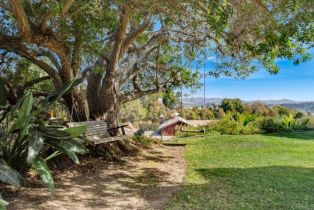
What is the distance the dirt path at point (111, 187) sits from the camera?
17.9 feet

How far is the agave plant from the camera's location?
4.98 metres

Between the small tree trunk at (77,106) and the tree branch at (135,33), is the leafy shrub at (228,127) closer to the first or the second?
the tree branch at (135,33)

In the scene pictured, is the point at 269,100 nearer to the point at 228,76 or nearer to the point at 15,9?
the point at 228,76

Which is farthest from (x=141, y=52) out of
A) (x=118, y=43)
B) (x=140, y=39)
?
(x=118, y=43)

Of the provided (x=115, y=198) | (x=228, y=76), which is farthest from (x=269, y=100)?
(x=115, y=198)

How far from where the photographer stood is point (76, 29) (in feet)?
24.9

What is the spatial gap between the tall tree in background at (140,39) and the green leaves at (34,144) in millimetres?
1973

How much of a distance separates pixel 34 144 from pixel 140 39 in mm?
7124

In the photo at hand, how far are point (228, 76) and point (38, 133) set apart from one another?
7.81 m

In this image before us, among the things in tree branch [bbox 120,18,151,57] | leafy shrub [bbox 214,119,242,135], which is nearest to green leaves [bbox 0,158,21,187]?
tree branch [bbox 120,18,151,57]

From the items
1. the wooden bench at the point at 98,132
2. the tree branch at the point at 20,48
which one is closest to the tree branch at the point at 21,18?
the tree branch at the point at 20,48

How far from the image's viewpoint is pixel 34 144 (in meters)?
5.13

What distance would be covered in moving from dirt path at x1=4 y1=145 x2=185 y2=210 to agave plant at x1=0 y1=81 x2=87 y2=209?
19.0 inches

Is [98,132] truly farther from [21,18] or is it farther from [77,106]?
[21,18]
